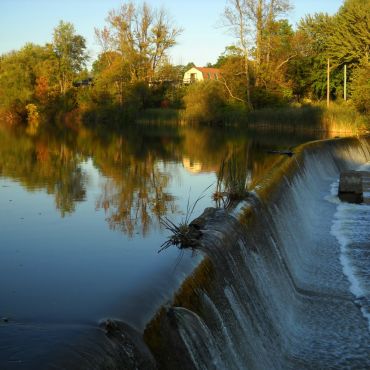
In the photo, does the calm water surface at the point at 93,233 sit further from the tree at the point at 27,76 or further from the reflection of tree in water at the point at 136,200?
the tree at the point at 27,76

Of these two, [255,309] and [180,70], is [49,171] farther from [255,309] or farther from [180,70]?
[180,70]

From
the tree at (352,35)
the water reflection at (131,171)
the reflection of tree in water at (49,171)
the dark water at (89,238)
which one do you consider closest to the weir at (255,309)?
the dark water at (89,238)

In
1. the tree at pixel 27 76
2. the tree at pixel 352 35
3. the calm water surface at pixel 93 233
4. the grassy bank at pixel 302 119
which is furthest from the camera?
the tree at pixel 27 76

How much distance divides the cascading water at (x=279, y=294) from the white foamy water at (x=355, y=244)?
19mm

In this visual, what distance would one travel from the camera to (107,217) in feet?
33.1

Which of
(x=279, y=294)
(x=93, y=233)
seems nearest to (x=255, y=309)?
(x=279, y=294)

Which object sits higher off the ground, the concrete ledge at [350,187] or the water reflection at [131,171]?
the water reflection at [131,171]

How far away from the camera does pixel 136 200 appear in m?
11.8

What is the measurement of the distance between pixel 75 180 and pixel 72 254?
717cm

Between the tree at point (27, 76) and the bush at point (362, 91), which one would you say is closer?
the bush at point (362, 91)

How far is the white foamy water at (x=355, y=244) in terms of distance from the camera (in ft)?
27.2

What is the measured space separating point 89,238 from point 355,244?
→ 16.7 ft

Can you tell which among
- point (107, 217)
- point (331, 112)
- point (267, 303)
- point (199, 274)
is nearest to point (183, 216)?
point (107, 217)

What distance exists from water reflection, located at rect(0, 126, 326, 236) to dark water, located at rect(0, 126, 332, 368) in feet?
0.10
